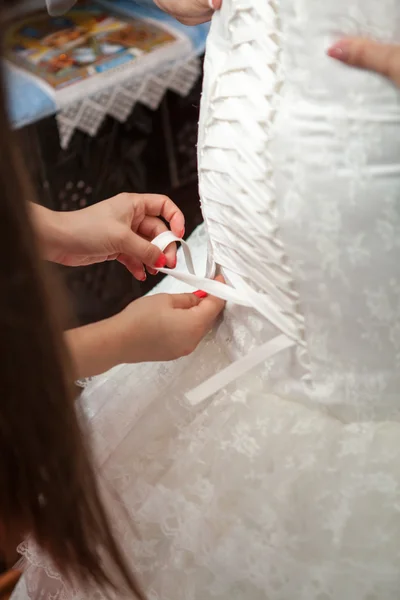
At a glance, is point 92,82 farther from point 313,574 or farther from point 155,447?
point 313,574

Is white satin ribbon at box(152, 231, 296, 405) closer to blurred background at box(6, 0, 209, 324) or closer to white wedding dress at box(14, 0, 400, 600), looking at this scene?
white wedding dress at box(14, 0, 400, 600)

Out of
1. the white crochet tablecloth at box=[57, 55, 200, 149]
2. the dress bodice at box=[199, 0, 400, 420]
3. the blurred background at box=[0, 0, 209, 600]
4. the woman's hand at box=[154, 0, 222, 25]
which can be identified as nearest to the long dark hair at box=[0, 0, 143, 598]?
the dress bodice at box=[199, 0, 400, 420]

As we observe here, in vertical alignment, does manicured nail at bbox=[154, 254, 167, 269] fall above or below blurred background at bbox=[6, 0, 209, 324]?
above

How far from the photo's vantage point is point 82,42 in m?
1.23

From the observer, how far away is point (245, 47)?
1.73 feet

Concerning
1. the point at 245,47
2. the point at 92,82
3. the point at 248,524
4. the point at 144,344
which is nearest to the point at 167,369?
the point at 144,344

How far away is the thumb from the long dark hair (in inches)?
9.6

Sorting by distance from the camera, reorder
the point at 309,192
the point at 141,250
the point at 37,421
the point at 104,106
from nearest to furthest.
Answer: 1. the point at 37,421
2. the point at 309,192
3. the point at 141,250
4. the point at 104,106

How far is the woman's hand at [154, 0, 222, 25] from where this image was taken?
61 centimetres

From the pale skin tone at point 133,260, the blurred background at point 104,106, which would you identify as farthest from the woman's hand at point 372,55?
the blurred background at point 104,106

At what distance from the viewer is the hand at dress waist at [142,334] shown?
1.79 ft

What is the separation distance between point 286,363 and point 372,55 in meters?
0.26

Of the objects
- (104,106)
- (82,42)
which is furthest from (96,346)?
(82,42)

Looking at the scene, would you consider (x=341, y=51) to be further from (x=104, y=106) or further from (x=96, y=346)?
(x=104, y=106)
